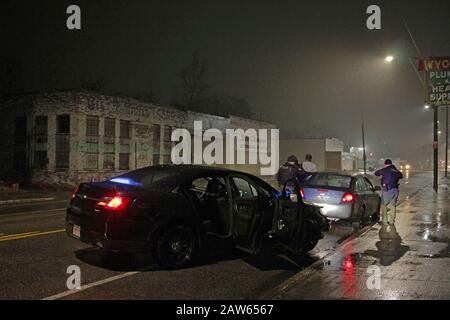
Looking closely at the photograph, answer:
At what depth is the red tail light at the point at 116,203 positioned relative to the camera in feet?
21.8

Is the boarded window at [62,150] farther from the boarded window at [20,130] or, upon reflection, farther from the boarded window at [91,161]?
the boarded window at [20,130]

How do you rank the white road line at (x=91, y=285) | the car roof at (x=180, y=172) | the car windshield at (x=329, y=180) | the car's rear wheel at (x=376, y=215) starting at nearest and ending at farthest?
the white road line at (x=91, y=285), the car roof at (x=180, y=172), the car windshield at (x=329, y=180), the car's rear wheel at (x=376, y=215)

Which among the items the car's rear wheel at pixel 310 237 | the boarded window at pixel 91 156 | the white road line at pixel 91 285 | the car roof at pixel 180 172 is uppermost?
the boarded window at pixel 91 156

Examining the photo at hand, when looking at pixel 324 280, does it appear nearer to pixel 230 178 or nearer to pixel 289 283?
pixel 289 283

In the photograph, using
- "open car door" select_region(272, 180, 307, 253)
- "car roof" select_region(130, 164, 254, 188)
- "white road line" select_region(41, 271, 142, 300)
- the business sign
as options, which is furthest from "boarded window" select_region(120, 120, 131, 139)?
"white road line" select_region(41, 271, 142, 300)

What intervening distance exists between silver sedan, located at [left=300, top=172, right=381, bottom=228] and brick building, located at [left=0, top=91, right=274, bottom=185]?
64.1ft

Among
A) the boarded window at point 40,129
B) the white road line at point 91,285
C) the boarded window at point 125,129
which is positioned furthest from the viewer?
the boarded window at point 125,129

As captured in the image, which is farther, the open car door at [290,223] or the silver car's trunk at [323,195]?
the silver car's trunk at [323,195]

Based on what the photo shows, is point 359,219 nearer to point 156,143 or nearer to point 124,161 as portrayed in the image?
point 124,161

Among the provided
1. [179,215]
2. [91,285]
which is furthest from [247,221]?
[91,285]

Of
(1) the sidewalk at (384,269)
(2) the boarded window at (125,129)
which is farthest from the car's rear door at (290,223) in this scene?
(2) the boarded window at (125,129)

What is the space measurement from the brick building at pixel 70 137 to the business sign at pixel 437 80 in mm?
18666

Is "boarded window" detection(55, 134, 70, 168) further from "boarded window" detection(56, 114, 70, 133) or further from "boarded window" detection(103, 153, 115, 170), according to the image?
"boarded window" detection(103, 153, 115, 170)

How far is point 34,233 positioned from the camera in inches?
395
